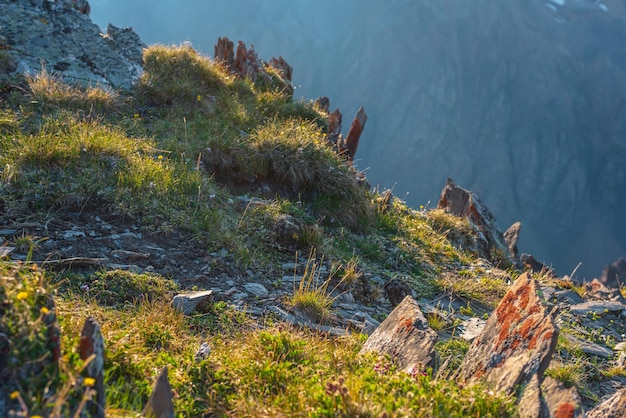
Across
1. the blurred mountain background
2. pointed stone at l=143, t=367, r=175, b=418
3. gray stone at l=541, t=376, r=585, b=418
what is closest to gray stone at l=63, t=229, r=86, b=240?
pointed stone at l=143, t=367, r=175, b=418

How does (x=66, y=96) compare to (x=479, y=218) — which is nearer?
(x=66, y=96)

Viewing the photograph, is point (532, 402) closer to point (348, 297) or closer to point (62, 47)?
point (348, 297)

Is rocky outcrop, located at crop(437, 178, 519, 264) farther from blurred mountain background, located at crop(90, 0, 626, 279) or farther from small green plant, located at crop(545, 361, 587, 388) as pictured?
blurred mountain background, located at crop(90, 0, 626, 279)

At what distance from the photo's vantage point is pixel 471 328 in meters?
6.07

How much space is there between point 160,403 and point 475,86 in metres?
93.9

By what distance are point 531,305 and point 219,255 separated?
3.86 meters

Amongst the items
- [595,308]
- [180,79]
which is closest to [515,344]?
[595,308]

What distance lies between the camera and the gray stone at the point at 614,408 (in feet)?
11.7

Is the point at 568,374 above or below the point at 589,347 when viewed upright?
below

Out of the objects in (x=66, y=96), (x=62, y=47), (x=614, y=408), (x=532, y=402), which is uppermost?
(x=62, y=47)

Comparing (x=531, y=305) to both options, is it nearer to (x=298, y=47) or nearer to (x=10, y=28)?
(x=10, y=28)

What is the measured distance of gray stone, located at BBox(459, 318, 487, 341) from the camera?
5.77m

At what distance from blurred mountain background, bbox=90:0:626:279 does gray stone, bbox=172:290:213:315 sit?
2914 inches

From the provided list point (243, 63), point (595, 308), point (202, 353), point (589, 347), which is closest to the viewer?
point (202, 353)
